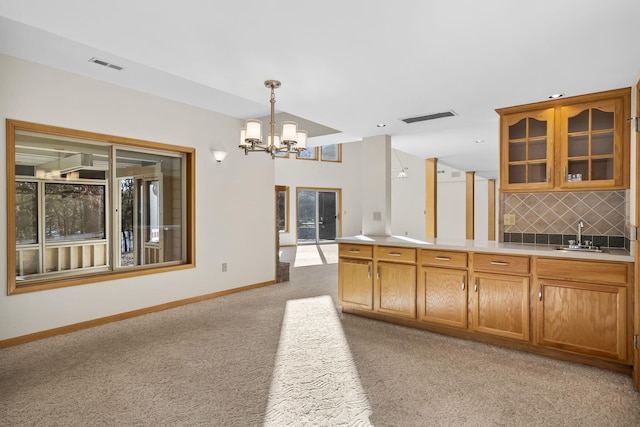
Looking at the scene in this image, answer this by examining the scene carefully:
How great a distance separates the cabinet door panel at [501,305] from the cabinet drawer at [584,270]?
7.2 inches

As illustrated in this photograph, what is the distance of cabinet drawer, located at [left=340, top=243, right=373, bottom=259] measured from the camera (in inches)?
161

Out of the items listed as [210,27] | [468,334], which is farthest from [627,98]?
[210,27]

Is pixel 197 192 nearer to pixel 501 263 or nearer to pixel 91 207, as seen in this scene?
pixel 91 207

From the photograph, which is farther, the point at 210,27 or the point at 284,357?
the point at 284,357

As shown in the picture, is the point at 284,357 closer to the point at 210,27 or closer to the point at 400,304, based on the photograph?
the point at 400,304

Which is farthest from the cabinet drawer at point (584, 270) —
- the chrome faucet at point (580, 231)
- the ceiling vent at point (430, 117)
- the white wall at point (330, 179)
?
the white wall at point (330, 179)

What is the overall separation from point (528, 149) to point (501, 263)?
1191mm

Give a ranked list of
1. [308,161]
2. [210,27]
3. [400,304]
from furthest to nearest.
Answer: [308,161]
[400,304]
[210,27]

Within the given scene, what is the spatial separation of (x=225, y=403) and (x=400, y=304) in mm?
2105

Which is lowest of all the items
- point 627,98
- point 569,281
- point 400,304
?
point 400,304

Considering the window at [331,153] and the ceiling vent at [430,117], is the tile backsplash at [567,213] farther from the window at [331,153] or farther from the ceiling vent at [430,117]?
the window at [331,153]

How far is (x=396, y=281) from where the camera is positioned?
3.85 m

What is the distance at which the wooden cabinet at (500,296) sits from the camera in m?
3.10

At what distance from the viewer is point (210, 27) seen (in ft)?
7.11
